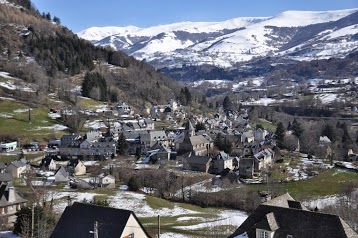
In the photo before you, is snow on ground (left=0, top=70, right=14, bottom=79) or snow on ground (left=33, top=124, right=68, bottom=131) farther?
snow on ground (left=0, top=70, right=14, bottom=79)

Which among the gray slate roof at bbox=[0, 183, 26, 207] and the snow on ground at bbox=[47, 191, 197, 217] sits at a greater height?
the gray slate roof at bbox=[0, 183, 26, 207]

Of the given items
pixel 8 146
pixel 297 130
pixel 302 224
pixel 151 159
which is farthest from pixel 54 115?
pixel 302 224

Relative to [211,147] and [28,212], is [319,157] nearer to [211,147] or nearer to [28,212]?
[211,147]

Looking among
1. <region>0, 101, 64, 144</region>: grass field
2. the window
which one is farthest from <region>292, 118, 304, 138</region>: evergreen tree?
the window

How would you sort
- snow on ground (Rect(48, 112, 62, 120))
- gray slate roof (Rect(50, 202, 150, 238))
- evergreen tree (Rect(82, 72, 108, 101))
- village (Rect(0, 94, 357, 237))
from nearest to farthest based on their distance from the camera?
gray slate roof (Rect(50, 202, 150, 238)), village (Rect(0, 94, 357, 237)), snow on ground (Rect(48, 112, 62, 120)), evergreen tree (Rect(82, 72, 108, 101))

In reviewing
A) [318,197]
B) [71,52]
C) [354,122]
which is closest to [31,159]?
[318,197]

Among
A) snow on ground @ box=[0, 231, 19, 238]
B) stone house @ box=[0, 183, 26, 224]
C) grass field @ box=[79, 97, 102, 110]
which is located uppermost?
grass field @ box=[79, 97, 102, 110]

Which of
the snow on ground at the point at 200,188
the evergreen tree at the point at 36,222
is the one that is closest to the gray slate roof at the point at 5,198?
the evergreen tree at the point at 36,222

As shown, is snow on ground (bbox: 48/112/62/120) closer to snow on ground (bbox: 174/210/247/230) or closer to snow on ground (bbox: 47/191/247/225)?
snow on ground (bbox: 47/191/247/225)
